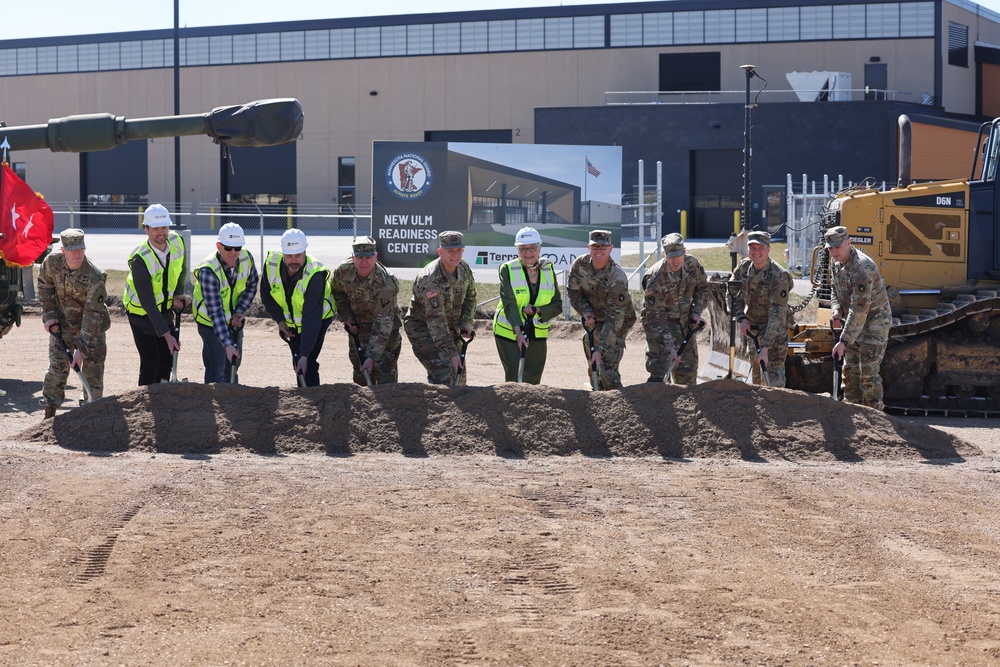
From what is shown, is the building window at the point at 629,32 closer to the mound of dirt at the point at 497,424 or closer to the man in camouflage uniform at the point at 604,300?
the man in camouflage uniform at the point at 604,300

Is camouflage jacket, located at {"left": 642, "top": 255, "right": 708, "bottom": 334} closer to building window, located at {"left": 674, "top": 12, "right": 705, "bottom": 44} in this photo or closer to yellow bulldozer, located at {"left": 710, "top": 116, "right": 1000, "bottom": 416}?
yellow bulldozer, located at {"left": 710, "top": 116, "right": 1000, "bottom": 416}

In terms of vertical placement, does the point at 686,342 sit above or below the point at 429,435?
above

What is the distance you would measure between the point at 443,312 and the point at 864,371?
4.04 meters

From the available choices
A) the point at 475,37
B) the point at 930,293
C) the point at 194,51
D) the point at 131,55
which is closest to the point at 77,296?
the point at 930,293

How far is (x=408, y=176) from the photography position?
2050 cm

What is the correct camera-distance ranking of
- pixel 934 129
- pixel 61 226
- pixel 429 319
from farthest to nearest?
pixel 61 226 → pixel 934 129 → pixel 429 319

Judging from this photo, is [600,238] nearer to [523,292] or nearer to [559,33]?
[523,292]

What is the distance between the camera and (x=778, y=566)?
273 inches

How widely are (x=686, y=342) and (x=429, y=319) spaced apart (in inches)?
99.7

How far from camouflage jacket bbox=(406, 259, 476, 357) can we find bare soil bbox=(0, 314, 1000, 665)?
1.98ft

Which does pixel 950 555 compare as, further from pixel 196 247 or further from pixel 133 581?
pixel 196 247

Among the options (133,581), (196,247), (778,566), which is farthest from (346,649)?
(196,247)

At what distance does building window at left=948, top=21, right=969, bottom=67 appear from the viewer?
149 ft

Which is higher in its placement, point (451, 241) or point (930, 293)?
point (451, 241)
